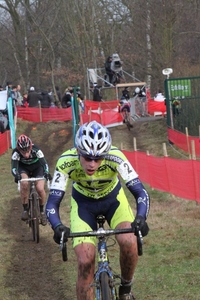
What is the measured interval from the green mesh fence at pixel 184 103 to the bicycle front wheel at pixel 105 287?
21178mm

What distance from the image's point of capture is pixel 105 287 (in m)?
5.15

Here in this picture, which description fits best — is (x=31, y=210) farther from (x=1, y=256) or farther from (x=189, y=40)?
(x=189, y=40)

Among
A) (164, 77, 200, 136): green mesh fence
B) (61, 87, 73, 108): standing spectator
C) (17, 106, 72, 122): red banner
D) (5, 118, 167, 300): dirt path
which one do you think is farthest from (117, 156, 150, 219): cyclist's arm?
(17, 106, 72, 122): red banner

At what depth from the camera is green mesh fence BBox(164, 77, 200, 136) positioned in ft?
85.9

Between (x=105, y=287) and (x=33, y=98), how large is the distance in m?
30.2

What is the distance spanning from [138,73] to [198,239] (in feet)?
139

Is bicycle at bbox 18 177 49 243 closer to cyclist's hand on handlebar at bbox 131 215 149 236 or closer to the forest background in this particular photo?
cyclist's hand on handlebar at bbox 131 215 149 236

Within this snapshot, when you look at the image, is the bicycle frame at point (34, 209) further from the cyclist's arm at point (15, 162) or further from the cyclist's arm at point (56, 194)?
the cyclist's arm at point (56, 194)

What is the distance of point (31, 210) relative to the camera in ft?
36.2

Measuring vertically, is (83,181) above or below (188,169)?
above

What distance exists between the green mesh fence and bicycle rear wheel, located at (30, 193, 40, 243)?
15719mm

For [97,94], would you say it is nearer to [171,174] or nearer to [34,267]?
[171,174]

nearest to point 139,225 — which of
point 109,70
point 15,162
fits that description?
point 15,162

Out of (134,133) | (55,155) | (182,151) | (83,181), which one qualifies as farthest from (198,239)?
(134,133)
